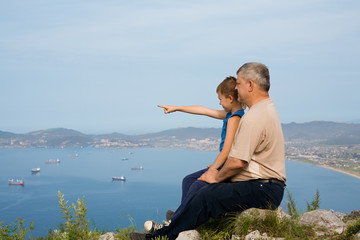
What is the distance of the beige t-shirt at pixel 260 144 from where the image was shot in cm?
341

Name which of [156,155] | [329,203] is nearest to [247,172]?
[329,203]

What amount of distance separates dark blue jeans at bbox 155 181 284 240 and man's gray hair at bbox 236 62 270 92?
951 millimetres

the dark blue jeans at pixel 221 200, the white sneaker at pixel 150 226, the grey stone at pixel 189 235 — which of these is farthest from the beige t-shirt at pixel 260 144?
the white sneaker at pixel 150 226

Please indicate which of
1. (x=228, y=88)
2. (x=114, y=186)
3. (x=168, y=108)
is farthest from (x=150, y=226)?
Answer: (x=114, y=186)

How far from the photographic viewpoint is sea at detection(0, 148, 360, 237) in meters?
52.2

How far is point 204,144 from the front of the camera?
131 metres

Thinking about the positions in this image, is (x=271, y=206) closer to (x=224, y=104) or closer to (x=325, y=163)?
(x=224, y=104)

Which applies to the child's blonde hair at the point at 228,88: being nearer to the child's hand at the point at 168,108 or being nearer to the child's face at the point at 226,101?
the child's face at the point at 226,101

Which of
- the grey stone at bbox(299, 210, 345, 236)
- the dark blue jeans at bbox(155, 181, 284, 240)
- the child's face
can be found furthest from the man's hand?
the grey stone at bbox(299, 210, 345, 236)

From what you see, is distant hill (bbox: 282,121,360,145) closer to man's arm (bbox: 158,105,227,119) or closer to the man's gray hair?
man's arm (bbox: 158,105,227,119)

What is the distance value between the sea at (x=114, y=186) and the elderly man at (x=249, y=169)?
2507cm

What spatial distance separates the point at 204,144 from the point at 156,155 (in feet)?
54.7

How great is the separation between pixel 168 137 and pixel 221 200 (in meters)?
143

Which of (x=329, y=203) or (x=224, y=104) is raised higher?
(x=224, y=104)
